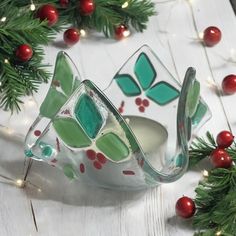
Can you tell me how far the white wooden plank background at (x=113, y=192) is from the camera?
29.7 inches

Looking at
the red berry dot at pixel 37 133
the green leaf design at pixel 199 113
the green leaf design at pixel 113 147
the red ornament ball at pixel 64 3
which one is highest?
the green leaf design at pixel 113 147

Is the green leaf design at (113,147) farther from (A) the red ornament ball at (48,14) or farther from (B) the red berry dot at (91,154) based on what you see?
(A) the red ornament ball at (48,14)

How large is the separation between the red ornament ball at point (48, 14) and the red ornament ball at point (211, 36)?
0.79ft

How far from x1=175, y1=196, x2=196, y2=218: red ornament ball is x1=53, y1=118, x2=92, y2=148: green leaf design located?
0.42 ft

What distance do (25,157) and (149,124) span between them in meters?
0.17

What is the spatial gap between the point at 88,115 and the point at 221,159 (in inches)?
7.4

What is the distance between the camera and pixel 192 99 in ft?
2.58

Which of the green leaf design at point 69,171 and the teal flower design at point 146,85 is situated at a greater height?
the teal flower design at point 146,85

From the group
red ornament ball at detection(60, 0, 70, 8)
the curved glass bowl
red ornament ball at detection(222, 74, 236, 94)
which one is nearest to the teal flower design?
the curved glass bowl

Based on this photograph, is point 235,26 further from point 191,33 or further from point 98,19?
point 98,19

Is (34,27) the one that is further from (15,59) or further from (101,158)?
(101,158)

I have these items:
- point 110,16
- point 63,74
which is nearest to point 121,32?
point 110,16

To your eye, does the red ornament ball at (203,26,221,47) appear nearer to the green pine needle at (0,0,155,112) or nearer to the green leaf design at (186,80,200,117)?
the green pine needle at (0,0,155,112)

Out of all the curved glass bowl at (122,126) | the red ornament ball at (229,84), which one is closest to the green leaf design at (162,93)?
the curved glass bowl at (122,126)
